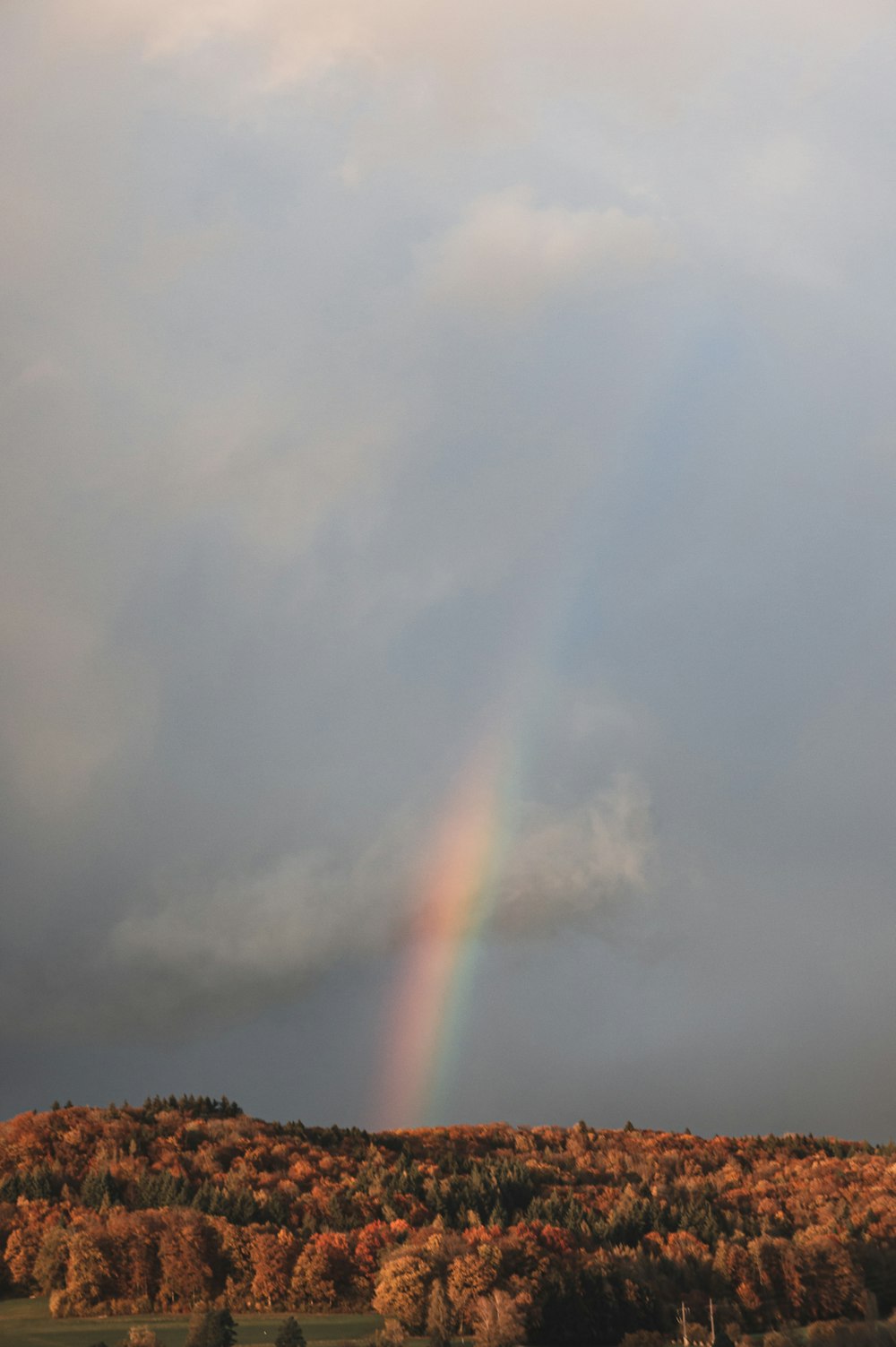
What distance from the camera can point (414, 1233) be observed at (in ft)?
224

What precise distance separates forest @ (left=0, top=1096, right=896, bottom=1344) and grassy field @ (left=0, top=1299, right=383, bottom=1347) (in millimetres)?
1351

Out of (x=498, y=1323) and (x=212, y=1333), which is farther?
(x=498, y=1323)

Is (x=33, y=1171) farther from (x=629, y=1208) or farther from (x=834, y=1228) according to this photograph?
(x=834, y=1228)

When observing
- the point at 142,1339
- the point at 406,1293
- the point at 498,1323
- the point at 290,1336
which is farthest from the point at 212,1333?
the point at 498,1323

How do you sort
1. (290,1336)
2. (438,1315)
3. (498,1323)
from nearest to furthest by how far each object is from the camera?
(290,1336) → (498,1323) → (438,1315)

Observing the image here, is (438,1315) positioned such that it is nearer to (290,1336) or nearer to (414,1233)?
(414,1233)

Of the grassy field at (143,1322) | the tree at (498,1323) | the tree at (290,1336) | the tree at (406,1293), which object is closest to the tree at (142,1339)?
the grassy field at (143,1322)

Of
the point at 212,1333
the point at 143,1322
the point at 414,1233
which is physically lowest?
the point at 212,1333

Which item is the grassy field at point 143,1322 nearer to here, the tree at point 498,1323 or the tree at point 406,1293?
the tree at point 406,1293

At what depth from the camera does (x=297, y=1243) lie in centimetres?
6669

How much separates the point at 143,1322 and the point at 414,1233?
14.7 meters

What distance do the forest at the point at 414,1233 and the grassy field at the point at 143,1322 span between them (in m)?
1.35

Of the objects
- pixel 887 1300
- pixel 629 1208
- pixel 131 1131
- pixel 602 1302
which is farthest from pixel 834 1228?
pixel 131 1131

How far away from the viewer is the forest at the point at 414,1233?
6159cm
